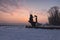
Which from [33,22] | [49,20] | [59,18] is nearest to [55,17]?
[59,18]

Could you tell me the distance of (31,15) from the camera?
32.6 m

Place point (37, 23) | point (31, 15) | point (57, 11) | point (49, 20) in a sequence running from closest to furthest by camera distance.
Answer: point (31, 15) → point (37, 23) → point (49, 20) → point (57, 11)

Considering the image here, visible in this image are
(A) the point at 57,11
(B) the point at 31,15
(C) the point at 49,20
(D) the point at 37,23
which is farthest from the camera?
(A) the point at 57,11

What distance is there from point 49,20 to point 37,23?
7.11 metres

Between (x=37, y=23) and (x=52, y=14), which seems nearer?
(x=37, y=23)

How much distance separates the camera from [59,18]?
4581cm

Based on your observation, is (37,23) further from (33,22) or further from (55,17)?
(55,17)

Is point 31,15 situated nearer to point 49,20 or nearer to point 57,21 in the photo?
point 49,20

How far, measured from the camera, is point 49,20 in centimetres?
4253

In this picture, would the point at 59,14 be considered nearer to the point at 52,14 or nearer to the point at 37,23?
the point at 52,14

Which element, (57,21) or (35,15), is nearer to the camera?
(35,15)

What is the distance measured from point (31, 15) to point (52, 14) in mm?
14960

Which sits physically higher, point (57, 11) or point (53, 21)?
point (57, 11)

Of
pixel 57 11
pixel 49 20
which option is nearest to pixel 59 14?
pixel 57 11
